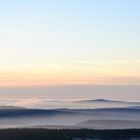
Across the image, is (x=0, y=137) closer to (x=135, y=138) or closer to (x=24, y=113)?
(x=135, y=138)

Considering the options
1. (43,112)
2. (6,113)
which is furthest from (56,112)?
→ (6,113)

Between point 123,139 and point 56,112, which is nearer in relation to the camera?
point 123,139

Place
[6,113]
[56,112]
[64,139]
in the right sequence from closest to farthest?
[64,139]
[6,113]
[56,112]

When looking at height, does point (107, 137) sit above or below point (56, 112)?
below

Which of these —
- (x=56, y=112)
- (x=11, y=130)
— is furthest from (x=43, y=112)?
(x=11, y=130)

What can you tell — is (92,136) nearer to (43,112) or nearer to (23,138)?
(23,138)

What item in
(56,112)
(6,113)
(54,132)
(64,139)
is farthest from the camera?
(56,112)
